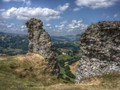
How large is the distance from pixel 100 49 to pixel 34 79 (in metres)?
19.7

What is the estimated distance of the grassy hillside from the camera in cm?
4325

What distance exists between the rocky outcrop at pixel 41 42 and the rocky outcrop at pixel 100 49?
18.6 metres

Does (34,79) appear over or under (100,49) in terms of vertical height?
under

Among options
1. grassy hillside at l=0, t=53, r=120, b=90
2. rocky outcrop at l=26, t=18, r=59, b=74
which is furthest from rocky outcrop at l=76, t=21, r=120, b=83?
rocky outcrop at l=26, t=18, r=59, b=74

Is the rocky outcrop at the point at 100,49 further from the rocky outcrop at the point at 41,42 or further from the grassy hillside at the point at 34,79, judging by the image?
the rocky outcrop at the point at 41,42

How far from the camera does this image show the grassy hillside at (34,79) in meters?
43.2

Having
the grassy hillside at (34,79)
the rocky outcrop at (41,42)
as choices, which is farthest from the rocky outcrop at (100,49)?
the rocky outcrop at (41,42)

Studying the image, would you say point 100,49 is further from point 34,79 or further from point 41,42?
point 41,42

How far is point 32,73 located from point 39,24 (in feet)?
49.3

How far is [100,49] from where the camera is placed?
48.1 meters

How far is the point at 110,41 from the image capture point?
4706 cm

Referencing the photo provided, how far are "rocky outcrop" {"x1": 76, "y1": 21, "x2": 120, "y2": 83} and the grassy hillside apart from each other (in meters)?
1.62

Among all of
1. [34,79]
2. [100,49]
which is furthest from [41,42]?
[100,49]

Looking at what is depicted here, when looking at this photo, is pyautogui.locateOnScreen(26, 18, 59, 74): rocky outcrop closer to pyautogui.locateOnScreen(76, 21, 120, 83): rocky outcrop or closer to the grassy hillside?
the grassy hillside
